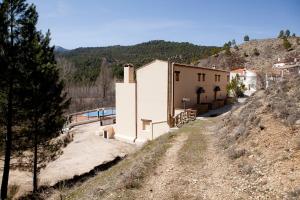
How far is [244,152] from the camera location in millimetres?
11641

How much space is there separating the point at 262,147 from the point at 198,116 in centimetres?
1695

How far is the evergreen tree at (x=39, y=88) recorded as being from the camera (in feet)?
53.9

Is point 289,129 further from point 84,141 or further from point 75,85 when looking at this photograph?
point 75,85

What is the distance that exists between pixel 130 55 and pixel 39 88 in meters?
125

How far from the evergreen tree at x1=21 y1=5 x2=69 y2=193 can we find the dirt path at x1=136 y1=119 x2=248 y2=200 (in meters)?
8.18

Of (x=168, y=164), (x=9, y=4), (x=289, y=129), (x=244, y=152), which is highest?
(x=9, y=4)

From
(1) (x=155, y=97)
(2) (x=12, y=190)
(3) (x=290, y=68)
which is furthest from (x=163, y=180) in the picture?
(3) (x=290, y=68)

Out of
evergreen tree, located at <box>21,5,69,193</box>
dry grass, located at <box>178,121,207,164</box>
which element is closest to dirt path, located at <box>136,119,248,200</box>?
dry grass, located at <box>178,121,207,164</box>

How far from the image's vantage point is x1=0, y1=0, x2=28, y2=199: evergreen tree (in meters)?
15.5

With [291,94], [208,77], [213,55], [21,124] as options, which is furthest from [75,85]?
[291,94]

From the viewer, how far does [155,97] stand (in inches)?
1088

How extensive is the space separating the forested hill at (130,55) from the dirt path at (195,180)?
75.7 metres

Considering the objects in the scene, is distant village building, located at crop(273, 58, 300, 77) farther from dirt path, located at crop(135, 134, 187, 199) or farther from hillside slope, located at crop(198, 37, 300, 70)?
hillside slope, located at crop(198, 37, 300, 70)

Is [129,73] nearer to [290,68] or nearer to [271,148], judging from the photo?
[271,148]
